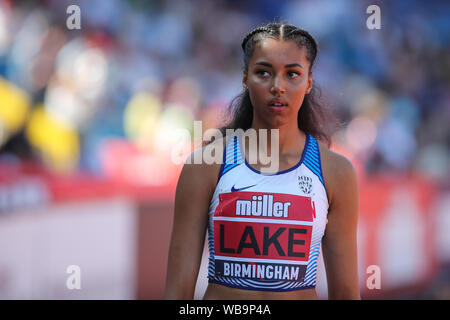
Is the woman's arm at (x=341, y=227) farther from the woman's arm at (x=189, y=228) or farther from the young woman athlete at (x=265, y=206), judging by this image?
the woman's arm at (x=189, y=228)

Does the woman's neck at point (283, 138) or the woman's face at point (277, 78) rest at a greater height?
the woman's face at point (277, 78)

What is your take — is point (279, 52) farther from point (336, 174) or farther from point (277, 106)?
point (336, 174)

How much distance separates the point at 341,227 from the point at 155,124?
17.7 feet

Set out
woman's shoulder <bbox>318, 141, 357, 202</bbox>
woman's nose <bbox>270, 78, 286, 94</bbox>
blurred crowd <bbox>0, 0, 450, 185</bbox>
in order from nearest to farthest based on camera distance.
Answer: woman's nose <bbox>270, 78, 286, 94</bbox> < woman's shoulder <bbox>318, 141, 357, 202</bbox> < blurred crowd <bbox>0, 0, 450, 185</bbox>

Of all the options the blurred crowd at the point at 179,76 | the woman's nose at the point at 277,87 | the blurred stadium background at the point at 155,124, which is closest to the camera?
the woman's nose at the point at 277,87

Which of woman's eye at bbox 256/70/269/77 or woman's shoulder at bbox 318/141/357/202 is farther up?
woman's eye at bbox 256/70/269/77

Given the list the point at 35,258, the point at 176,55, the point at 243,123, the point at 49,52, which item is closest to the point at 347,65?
the point at 176,55

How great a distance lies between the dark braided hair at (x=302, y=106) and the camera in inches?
102

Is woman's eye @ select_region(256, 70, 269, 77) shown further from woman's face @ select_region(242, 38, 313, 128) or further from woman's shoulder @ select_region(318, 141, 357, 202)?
woman's shoulder @ select_region(318, 141, 357, 202)

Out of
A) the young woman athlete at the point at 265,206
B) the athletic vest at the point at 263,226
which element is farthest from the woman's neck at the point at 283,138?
the athletic vest at the point at 263,226

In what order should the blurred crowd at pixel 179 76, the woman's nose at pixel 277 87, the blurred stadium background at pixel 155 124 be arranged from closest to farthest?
the woman's nose at pixel 277 87 < the blurred stadium background at pixel 155 124 < the blurred crowd at pixel 179 76

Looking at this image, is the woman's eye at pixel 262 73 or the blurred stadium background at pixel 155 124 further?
the blurred stadium background at pixel 155 124

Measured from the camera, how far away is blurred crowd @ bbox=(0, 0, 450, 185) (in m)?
6.62

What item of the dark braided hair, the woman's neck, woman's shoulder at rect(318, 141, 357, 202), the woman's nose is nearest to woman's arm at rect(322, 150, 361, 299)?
woman's shoulder at rect(318, 141, 357, 202)
